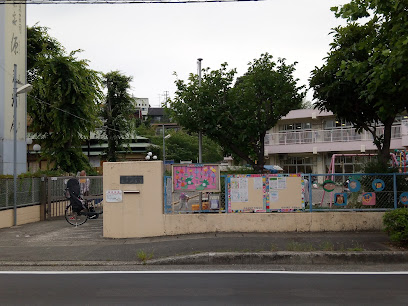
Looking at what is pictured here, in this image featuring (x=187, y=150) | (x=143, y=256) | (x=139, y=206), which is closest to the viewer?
(x=143, y=256)

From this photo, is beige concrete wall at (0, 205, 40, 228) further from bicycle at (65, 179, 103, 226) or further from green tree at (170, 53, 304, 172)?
green tree at (170, 53, 304, 172)

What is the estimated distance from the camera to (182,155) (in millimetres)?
53938

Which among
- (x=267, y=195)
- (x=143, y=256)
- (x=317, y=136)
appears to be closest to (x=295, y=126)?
(x=317, y=136)

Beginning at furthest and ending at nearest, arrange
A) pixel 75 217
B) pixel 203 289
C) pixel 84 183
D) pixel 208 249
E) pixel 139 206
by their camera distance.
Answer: pixel 84 183
pixel 75 217
pixel 139 206
pixel 208 249
pixel 203 289

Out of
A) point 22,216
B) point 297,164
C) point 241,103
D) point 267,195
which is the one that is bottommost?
point 22,216

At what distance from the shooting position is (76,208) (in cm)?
1410

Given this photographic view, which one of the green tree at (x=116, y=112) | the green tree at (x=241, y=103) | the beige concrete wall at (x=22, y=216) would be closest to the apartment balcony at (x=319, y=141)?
the green tree at (x=116, y=112)

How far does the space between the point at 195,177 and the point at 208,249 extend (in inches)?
106

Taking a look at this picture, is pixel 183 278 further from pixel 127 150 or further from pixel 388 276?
pixel 127 150

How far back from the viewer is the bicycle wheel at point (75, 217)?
14.2 m

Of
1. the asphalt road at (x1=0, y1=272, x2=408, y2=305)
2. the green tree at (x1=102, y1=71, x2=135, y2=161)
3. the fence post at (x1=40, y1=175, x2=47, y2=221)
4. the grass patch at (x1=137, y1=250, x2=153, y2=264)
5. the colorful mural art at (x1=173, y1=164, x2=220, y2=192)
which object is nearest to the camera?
the asphalt road at (x1=0, y1=272, x2=408, y2=305)

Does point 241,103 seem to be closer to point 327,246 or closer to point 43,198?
point 327,246

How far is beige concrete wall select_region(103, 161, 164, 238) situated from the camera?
38.0ft

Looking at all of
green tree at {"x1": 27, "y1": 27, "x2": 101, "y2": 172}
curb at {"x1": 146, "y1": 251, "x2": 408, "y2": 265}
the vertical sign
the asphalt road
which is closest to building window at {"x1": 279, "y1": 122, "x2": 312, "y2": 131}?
green tree at {"x1": 27, "y1": 27, "x2": 101, "y2": 172}
